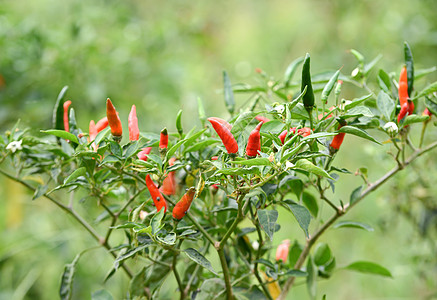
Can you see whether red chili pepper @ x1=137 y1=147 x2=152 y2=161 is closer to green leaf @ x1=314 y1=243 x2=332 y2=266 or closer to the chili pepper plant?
the chili pepper plant

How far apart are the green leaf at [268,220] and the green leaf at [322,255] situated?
0.20m

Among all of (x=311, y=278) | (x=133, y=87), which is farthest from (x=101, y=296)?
(x=133, y=87)

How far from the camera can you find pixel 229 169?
16.3 inches

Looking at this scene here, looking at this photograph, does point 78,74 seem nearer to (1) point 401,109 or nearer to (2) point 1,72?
(2) point 1,72

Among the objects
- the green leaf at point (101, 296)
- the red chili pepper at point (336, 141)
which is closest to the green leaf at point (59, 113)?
the green leaf at point (101, 296)

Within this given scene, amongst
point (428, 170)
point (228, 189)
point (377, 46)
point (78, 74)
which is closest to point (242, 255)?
point (228, 189)

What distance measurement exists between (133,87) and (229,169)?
144cm

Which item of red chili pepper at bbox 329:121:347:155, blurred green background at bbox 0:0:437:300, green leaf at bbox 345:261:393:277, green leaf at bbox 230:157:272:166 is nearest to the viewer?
green leaf at bbox 230:157:272:166

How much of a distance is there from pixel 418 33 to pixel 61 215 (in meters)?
1.42

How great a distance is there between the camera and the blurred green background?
4.40 feet

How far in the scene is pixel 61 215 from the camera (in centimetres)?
175

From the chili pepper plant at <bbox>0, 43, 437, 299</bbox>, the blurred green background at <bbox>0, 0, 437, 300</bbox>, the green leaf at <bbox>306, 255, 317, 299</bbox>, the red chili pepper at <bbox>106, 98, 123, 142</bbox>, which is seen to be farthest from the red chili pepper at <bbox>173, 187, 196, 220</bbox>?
the blurred green background at <bbox>0, 0, 437, 300</bbox>

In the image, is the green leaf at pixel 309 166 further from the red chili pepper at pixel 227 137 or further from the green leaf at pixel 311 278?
the green leaf at pixel 311 278

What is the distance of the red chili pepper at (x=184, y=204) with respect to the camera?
19.4 inches
